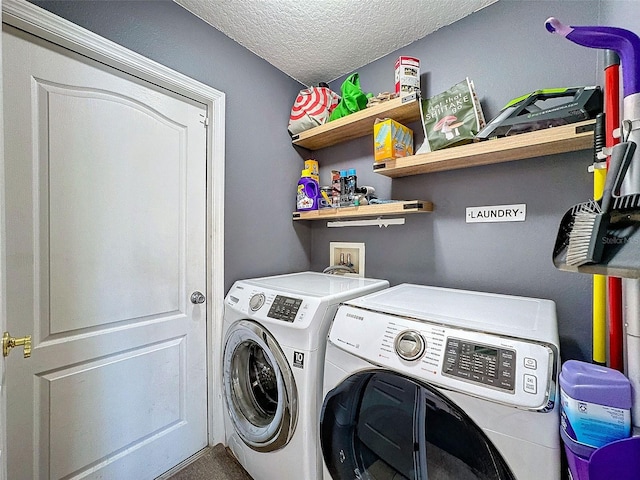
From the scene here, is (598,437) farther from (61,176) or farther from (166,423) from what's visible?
(61,176)

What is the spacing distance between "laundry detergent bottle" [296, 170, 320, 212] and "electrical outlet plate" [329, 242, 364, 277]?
0.33 metres

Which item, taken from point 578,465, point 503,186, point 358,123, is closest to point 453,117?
point 503,186

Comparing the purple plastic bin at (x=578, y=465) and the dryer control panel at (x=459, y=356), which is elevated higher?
the dryer control panel at (x=459, y=356)

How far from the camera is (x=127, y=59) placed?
3.98ft

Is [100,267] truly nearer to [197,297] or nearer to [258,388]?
[197,297]

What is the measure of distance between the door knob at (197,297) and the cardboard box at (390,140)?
1.24 meters

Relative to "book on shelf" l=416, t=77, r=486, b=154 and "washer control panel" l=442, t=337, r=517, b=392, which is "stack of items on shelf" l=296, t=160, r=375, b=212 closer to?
"book on shelf" l=416, t=77, r=486, b=154

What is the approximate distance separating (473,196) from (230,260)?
4.57 ft

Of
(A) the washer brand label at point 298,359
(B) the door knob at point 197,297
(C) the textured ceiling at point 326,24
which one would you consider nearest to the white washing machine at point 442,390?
(A) the washer brand label at point 298,359

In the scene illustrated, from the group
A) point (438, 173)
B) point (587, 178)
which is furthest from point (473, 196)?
point (587, 178)

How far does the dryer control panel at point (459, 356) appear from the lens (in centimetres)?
66

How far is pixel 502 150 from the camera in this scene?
1.15 metres

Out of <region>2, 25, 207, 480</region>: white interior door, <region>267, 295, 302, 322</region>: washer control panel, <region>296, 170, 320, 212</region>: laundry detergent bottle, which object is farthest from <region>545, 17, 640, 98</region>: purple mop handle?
<region>2, 25, 207, 480</region>: white interior door

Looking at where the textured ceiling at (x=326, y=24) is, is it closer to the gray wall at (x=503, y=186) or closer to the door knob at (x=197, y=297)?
the gray wall at (x=503, y=186)
